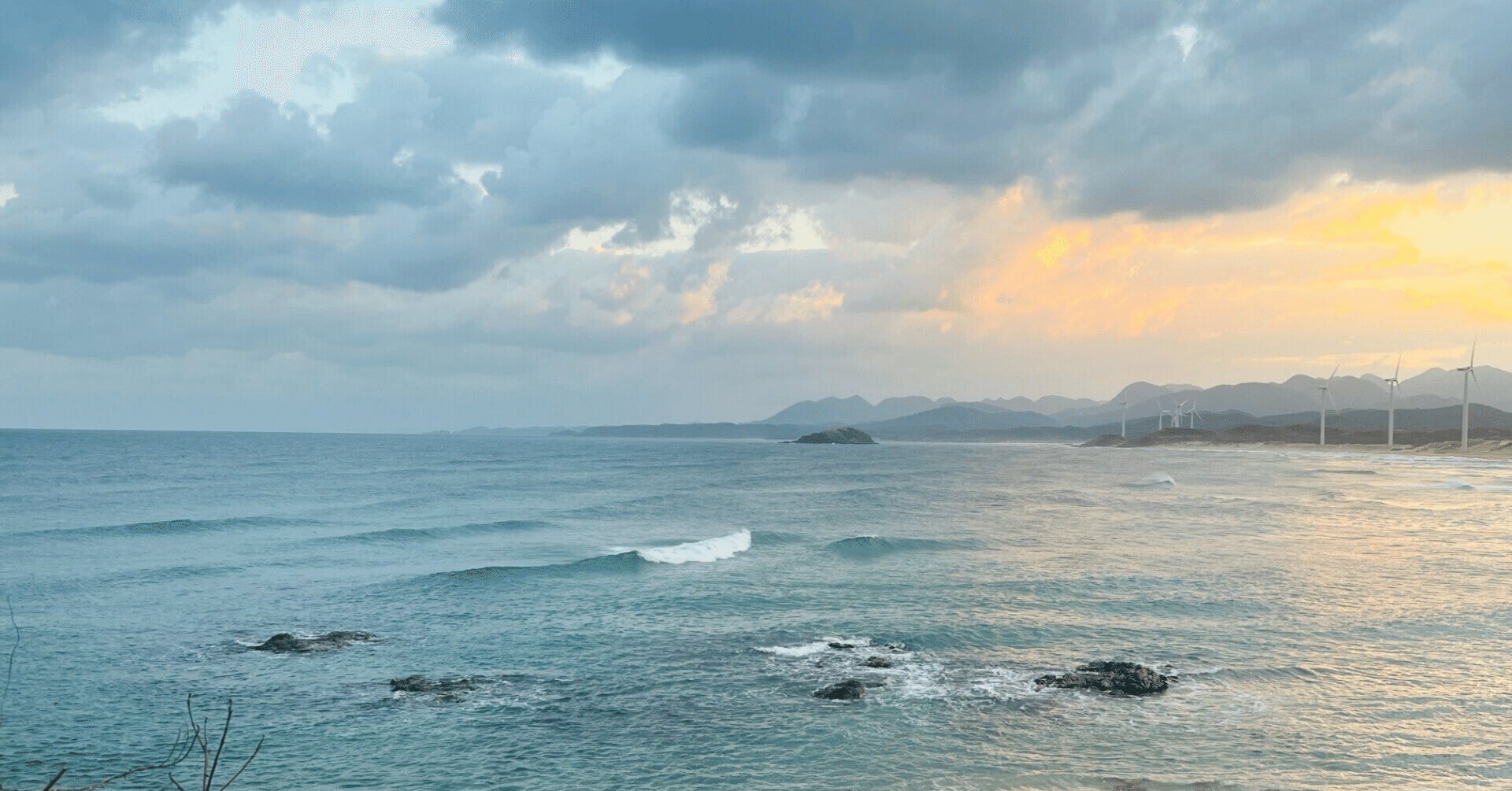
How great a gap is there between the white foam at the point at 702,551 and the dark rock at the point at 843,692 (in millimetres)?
21910

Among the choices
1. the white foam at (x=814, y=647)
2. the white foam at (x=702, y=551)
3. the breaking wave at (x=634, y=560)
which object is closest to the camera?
the white foam at (x=814, y=647)

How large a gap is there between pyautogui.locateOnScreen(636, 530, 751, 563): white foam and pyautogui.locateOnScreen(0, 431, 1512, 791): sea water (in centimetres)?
35

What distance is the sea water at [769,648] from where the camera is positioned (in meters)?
16.8

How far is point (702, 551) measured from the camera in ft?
146

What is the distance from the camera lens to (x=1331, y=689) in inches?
810

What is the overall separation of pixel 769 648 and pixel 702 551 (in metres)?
19.6

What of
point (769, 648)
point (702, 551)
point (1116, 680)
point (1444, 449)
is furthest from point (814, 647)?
point (1444, 449)

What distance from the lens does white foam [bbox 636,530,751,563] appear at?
42506 millimetres

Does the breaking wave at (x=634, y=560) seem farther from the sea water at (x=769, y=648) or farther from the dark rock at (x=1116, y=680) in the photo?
the dark rock at (x=1116, y=680)

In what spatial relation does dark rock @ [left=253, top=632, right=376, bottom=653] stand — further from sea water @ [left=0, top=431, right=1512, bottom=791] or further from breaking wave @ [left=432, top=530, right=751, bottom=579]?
breaking wave @ [left=432, top=530, right=751, bottom=579]

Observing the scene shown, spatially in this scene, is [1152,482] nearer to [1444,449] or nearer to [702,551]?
[702,551]

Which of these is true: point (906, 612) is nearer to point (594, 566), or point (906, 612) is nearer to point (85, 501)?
point (594, 566)

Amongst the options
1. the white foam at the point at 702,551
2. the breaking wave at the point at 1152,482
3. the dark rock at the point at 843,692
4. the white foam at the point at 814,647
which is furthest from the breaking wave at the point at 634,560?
the breaking wave at the point at 1152,482

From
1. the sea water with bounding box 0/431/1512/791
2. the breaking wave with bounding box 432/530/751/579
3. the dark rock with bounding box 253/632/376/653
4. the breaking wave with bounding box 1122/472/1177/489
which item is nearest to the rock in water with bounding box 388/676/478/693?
the sea water with bounding box 0/431/1512/791
